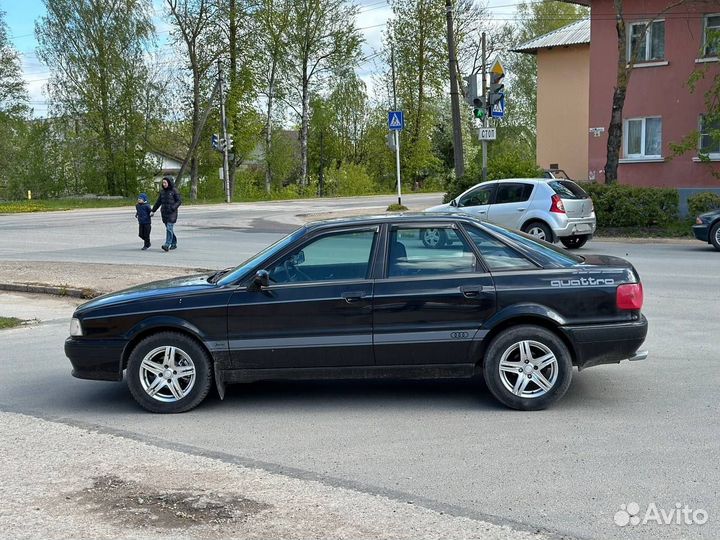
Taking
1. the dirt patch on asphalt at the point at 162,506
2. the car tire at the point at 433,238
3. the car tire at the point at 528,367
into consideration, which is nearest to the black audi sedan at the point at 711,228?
the car tire at the point at 528,367

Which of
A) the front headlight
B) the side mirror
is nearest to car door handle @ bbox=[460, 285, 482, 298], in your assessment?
the side mirror

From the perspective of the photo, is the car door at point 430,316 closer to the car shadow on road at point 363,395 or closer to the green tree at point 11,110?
the car shadow on road at point 363,395

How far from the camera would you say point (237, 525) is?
4555mm

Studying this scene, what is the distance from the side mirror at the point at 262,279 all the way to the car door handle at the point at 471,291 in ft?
4.88

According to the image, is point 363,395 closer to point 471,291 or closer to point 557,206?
point 471,291

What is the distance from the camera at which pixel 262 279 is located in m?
6.67

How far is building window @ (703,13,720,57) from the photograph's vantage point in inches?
983

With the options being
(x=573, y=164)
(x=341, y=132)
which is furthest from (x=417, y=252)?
(x=341, y=132)

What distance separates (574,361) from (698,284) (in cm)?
745

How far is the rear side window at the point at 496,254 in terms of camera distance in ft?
22.0

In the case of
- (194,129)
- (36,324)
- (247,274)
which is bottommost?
(36,324)

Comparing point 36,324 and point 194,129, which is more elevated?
point 194,129

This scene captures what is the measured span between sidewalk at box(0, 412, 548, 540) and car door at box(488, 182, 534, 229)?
13.9 metres

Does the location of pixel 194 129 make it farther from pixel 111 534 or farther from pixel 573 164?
pixel 111 534
